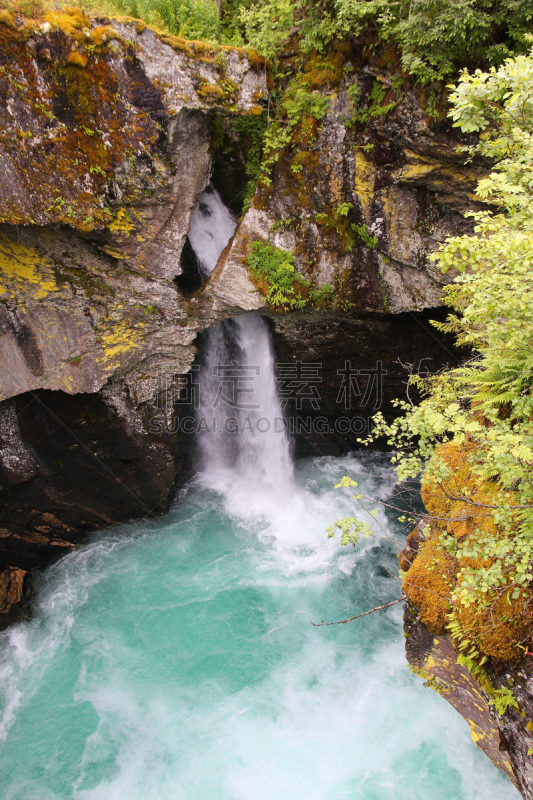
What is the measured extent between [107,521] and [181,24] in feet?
36.3

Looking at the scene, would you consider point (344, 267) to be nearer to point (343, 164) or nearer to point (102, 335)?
point (343, 164)

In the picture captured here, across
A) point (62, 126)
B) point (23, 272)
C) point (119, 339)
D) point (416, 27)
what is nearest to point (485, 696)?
point (119, 339)

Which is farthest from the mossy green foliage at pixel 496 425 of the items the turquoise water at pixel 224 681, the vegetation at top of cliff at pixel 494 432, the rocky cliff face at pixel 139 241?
the rocky cliff face at pixel 139 241

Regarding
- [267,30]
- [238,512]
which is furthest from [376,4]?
[238,512]

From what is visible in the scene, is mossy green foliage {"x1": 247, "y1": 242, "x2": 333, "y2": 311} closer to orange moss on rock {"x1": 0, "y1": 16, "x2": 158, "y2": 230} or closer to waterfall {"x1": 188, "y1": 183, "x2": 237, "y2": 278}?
waterfall {"x1": 188, "y1": 183, "x2": 237, "y2": 278}

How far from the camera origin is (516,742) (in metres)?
3.60

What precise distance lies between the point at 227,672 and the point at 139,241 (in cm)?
839

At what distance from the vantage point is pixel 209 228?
32.5 ft

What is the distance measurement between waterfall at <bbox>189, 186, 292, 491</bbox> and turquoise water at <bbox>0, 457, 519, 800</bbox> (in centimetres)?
196

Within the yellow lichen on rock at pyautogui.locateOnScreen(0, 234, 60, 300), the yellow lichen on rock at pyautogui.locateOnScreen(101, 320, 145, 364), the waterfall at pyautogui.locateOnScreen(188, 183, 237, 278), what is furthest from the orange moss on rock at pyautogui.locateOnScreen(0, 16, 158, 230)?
the waterfall at pyautogui.locateOnScreen(188, 183, 237, 278)

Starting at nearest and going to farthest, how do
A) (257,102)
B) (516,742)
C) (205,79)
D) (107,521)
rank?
(516,742)
(205,79)
(257,102)
(107,521)

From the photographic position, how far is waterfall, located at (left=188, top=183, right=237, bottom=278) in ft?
31.8

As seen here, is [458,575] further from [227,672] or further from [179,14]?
[179,14]

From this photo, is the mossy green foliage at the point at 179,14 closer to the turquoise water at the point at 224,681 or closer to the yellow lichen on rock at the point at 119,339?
the yellow lichen on rock at the point at 119,339
